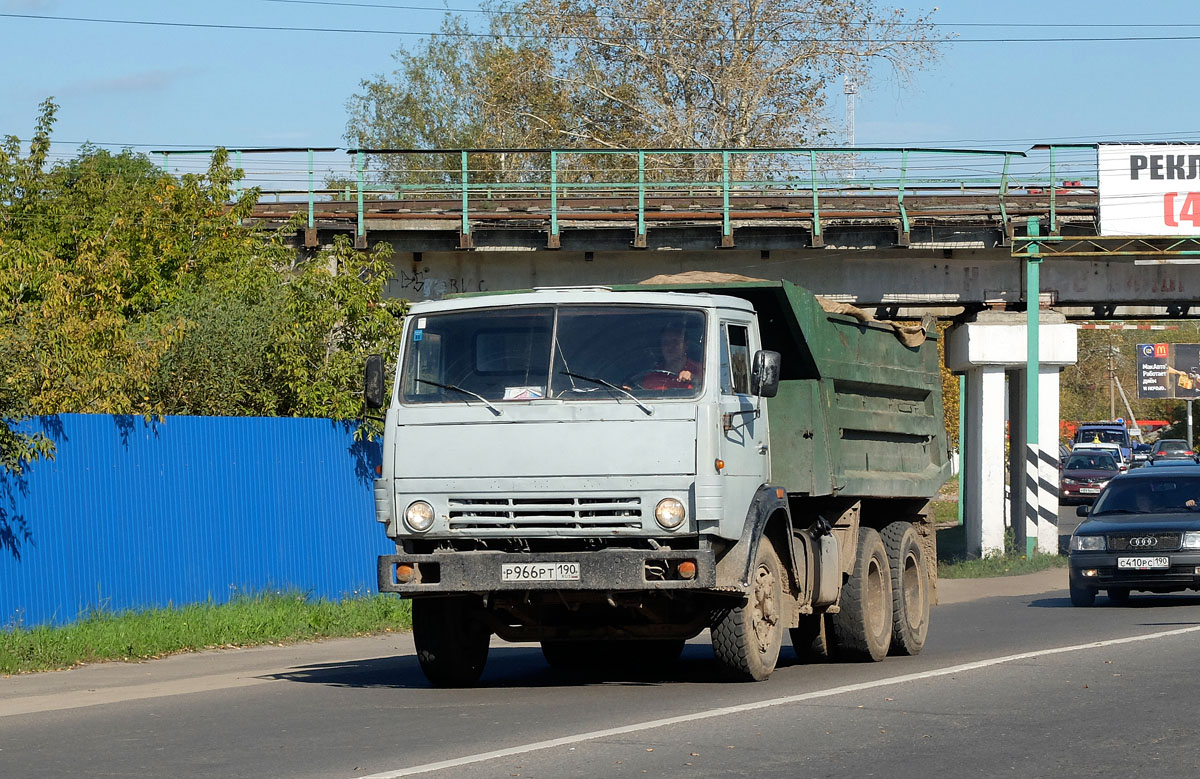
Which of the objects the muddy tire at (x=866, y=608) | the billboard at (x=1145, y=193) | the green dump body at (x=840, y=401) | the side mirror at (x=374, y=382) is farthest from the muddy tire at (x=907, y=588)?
the billboard at (x=1145, y=193)

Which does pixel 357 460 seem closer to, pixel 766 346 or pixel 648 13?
pixel 766 346

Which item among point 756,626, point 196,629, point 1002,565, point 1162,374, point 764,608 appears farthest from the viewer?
point 1162,374

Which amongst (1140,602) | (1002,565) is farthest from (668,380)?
(1002,565)

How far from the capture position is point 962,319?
30688 mm

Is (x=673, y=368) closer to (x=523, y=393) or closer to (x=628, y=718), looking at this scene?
(x=523, y=393)

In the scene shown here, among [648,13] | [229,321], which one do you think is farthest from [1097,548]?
[648,13]

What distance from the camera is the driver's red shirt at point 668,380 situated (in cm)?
1016

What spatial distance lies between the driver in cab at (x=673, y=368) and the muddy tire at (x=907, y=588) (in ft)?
12.9

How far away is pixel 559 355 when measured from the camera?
1036 cm

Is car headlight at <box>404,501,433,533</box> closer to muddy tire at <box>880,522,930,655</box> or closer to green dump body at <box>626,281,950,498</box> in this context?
green dump body at <box>626,281,950,498</box>

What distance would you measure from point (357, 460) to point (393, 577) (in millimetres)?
8497

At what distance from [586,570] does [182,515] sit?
23.0 ft

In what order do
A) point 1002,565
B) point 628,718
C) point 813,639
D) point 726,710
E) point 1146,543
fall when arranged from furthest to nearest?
point 1002,565 < point 1146,543 < point 813,639 < point 726,710 < point 628,718

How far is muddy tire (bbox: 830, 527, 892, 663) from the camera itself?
12594 mm
